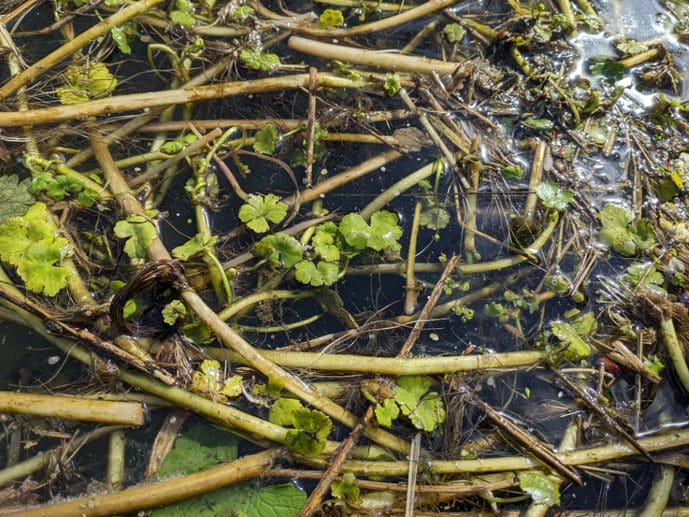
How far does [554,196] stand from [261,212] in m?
1.79

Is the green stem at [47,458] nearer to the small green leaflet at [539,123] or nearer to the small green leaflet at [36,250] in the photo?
the small green leaflet at [36,250]

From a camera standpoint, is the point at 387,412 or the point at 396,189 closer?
the point at 387,412

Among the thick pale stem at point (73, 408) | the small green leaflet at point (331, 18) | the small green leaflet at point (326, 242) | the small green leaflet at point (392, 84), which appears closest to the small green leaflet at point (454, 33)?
the small green leaflet at point (392, 84)

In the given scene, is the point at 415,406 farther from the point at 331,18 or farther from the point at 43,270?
the point at 331,18

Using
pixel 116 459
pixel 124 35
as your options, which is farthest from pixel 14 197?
pixel 116 459

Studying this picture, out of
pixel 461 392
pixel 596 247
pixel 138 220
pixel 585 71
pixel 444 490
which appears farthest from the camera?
pixel 585 71

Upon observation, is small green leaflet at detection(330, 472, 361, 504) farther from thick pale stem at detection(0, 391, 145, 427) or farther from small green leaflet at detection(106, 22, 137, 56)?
small green leaflet at detection(106, 22, 137, 56)

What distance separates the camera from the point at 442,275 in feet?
10.6

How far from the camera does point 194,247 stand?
3.07 m

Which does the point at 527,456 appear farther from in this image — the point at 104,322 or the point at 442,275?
the point at 104,322

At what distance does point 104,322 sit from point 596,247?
2892mm

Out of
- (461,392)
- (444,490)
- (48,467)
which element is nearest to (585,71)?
(461,392)

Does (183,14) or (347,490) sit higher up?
(183,14)

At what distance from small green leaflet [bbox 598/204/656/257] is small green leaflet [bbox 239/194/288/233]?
1970 millimetres
